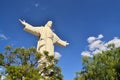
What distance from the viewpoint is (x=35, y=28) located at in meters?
18.0

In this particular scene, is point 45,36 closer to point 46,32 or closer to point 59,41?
point 46,32

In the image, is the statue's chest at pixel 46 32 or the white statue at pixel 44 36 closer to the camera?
the white statue at pixel 44 36

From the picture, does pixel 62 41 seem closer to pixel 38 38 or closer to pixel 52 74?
pixel 38 38

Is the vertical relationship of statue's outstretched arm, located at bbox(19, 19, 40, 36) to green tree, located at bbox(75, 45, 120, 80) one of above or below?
above

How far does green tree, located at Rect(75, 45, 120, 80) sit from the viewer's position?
18.1 m

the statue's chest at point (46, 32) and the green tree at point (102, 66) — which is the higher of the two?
the statue's chest at point (46, 32)

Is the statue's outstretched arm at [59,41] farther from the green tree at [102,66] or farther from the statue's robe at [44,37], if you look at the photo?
the green tree at [102,66]

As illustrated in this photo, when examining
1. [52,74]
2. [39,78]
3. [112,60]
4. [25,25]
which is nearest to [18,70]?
[39,78]

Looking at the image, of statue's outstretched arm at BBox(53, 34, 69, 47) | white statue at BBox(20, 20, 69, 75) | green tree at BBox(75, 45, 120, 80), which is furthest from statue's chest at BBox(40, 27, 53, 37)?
green tree at BBox(75, 45, 120, 80)

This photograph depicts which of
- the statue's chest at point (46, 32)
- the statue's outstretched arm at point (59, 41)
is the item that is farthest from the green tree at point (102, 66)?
the statue's chest at point (46, 32)

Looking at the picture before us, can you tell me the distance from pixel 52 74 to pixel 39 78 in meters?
1.48

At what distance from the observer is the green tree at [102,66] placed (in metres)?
18.1

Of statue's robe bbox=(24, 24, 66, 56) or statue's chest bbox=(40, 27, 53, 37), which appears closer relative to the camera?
statue's robe bbox=(24, 24, 66, 56)

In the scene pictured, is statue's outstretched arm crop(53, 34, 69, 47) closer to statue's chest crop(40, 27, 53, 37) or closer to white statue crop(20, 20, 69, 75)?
white statue crop(20, 20, 69, 75)
